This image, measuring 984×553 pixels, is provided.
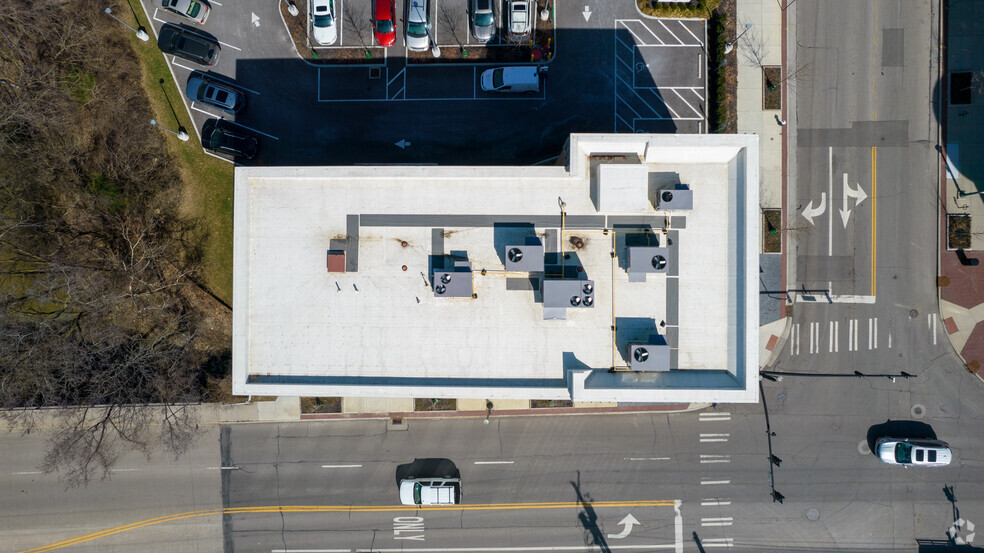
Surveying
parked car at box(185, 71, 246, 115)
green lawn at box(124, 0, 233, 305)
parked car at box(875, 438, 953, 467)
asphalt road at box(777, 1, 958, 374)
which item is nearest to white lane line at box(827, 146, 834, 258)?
asphalt road at box(777, 1, 958, 374)

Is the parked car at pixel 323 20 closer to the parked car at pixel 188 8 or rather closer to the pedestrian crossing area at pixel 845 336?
the parked car at pixel 188 8

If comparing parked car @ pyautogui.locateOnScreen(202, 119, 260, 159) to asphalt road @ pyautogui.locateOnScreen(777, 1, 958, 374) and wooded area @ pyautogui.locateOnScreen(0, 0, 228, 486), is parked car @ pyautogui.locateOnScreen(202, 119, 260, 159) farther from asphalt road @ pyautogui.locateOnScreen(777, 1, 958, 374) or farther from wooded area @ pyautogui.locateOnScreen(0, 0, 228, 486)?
asphalt road @ pyautogui.locateOnScreen(777, 1, 958, 374)

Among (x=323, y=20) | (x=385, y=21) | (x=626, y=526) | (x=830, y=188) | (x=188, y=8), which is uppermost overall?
(x=188, y=8)

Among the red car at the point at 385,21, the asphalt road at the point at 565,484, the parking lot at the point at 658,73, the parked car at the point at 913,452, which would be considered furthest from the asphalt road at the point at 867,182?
the red car at the point at 385,21

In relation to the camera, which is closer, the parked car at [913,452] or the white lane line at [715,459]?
the parked car at [913,452]

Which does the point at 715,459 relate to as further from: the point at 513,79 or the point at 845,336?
the point at 513,79

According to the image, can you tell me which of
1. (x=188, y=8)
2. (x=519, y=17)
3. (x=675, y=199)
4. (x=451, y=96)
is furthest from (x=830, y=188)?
(x=188, y=8)
